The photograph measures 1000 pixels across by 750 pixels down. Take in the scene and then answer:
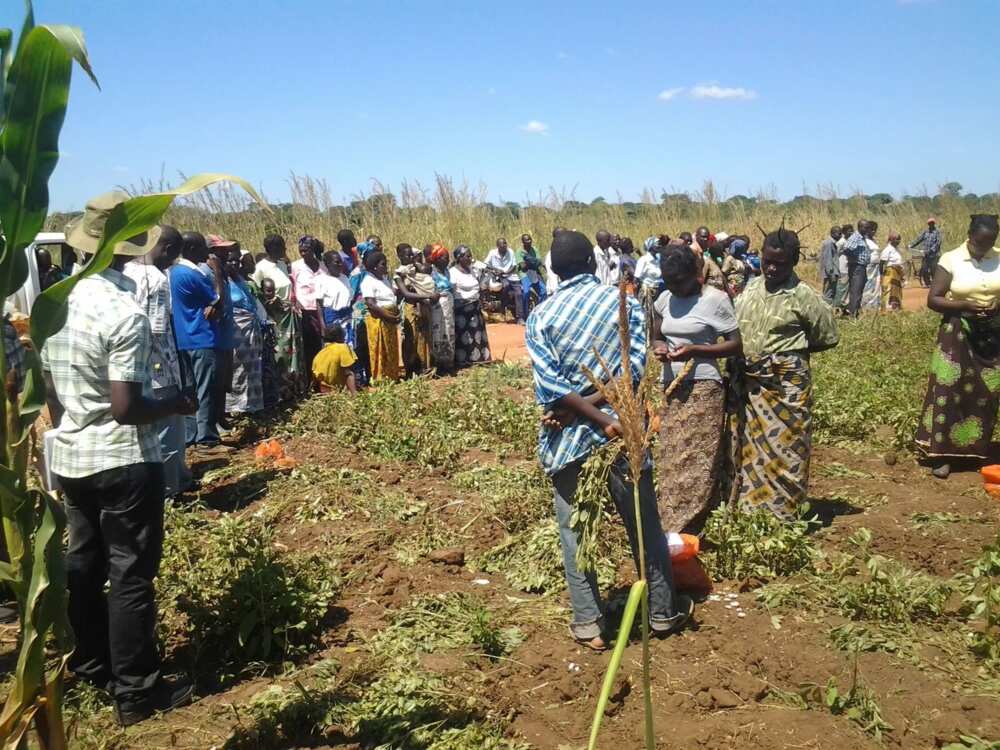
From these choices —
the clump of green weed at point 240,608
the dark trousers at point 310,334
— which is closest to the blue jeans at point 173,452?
the clump of green weed at point 240,608

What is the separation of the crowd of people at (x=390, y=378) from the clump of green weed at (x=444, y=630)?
14.8 inches

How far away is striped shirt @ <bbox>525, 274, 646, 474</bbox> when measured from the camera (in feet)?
11.1

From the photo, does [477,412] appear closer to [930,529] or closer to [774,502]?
[774,502]

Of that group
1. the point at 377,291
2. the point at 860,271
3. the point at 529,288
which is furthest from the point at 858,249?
the point at 377,291

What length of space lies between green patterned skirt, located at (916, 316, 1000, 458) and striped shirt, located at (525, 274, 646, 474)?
11.2ft

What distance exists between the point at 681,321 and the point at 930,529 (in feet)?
6.61

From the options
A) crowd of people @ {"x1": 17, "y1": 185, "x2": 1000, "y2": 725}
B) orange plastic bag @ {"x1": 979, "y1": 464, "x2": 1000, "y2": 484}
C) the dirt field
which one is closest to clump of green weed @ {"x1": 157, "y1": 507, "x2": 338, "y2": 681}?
the dirt field

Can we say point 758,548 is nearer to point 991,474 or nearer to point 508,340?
point 991,474

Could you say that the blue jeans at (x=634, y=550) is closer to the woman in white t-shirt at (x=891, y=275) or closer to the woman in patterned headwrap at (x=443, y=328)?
the woman in patterned headwrap at (x=443, y=328)

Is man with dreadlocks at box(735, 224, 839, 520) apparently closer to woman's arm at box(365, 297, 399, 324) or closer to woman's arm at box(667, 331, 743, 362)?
woman's arm at box(667, 331, 743, 362)

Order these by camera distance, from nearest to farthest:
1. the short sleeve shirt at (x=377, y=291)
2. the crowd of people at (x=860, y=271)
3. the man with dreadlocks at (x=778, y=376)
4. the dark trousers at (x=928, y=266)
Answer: the man with dreadlocks at (x=778, y=376), the short sleeve shirt at (x=377, y=291), the crowd of people at (x=860, y=271), the dark trousers at (x=928, y=266)

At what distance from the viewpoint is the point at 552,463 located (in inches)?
135

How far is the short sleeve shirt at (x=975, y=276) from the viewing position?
5434 millimetres

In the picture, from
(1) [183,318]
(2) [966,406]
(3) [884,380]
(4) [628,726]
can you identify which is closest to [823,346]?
(2) [966,406]
